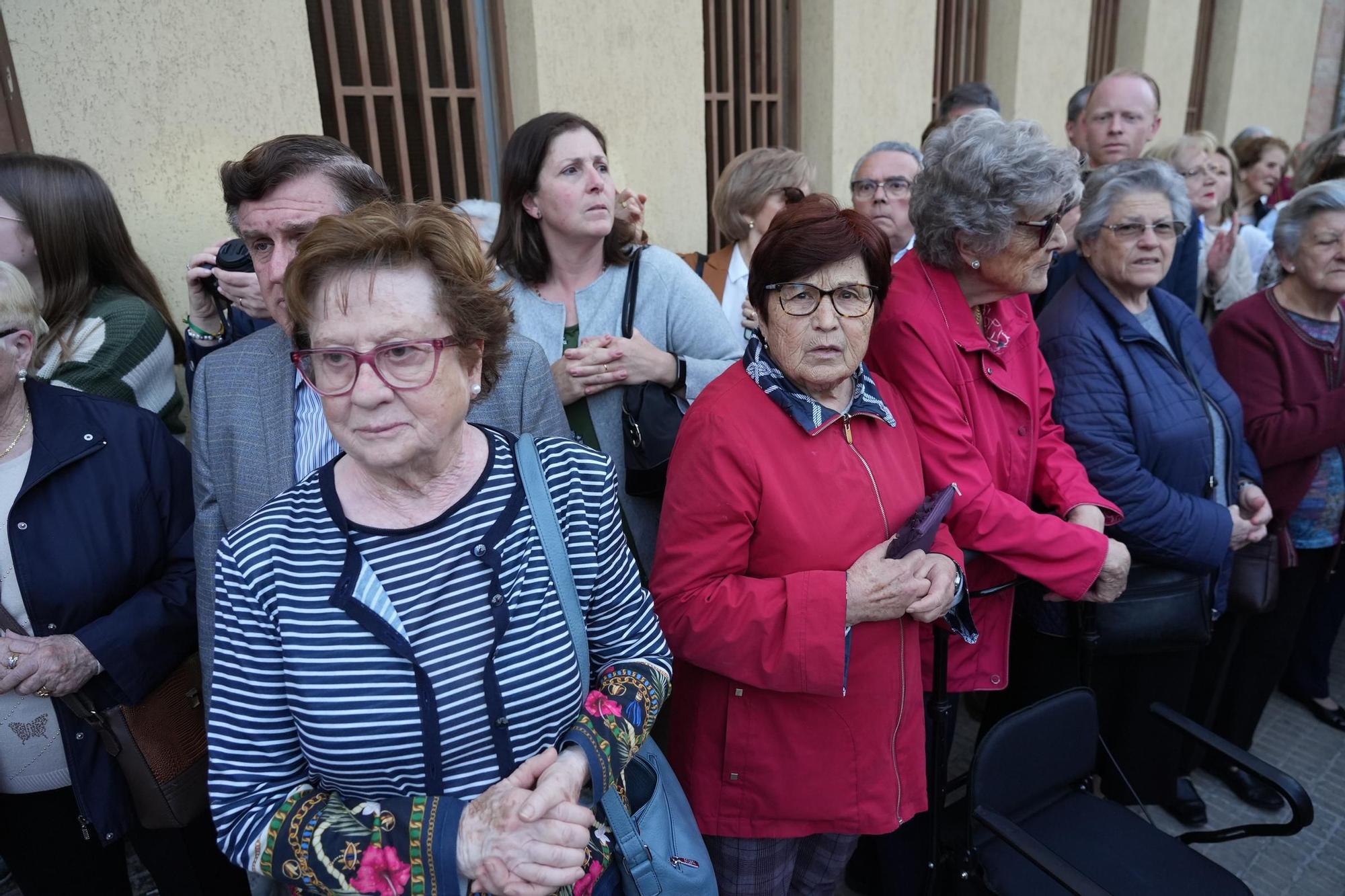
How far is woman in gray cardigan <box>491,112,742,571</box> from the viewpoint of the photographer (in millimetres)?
2410

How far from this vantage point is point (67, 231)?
248 centimetres

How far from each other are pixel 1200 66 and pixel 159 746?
11.8 meters

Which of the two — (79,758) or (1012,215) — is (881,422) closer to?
(1012,215)

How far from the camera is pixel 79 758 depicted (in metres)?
1.92

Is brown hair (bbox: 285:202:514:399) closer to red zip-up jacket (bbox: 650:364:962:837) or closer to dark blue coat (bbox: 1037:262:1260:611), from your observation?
red zip-up jacket (bbox: 650:364:962:837)

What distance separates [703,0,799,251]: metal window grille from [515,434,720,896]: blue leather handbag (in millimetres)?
4427

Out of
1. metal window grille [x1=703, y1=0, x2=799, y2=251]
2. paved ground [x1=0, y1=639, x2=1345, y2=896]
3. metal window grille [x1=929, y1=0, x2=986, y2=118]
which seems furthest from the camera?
metal window grille [x1=929, y1=0, x2=986, y2=118]

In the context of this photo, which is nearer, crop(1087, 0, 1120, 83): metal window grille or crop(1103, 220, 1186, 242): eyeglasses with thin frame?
crop(1103, 220, 1186, 242): eyeglasses with thin frame

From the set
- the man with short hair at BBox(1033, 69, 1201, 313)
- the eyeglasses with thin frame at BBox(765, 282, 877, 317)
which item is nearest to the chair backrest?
the eyeglasses with thin frame at BBox(765, 282, 877, 317)

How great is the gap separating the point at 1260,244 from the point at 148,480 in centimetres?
557

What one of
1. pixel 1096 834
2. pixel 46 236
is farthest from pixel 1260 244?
pixel 46 236

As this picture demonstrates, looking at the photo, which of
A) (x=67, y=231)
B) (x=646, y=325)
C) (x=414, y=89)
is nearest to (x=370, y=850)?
(x=646, y=325)

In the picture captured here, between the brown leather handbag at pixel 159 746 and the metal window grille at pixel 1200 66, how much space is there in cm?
1103

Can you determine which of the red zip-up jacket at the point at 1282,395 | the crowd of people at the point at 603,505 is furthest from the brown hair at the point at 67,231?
the red zip-up jacket at the point at 1282,395
